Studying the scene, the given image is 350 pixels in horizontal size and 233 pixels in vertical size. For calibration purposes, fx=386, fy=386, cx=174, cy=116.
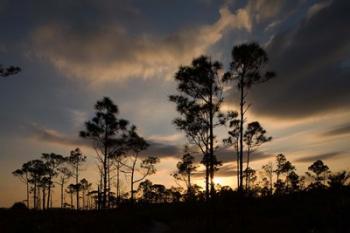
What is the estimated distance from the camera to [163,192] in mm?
85250

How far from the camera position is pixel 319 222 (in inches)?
644

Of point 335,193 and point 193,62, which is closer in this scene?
point 335,193

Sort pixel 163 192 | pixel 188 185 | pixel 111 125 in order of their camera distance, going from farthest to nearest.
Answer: pixel 163 192 → pixel 188 185 → pixel 111 125

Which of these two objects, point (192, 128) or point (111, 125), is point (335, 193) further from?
point (111, 125)

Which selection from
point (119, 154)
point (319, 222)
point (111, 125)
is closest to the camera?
point (319, 222)

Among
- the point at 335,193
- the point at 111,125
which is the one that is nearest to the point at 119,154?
the point at 111,125

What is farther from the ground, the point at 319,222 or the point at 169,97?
the point at 169,97

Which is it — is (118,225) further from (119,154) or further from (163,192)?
(163,192)

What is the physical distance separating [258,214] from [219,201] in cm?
533

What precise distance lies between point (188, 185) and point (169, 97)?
129 feet

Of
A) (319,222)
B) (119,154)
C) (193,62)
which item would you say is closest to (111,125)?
(119,154)

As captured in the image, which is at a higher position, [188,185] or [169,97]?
[169,97]

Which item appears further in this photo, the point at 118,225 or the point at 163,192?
the point at 163,192

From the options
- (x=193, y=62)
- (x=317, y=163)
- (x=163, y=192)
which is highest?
(x=193, y=62)
